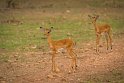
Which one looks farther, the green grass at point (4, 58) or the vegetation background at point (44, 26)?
the green grass at point (4, 58)

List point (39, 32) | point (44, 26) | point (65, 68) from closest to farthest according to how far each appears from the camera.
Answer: point (65, 68)
point (39, 32)
point (44, 26)

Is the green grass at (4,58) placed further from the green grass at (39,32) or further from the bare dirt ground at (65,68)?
the green grass at (39,32)

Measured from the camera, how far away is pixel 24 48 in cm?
1630

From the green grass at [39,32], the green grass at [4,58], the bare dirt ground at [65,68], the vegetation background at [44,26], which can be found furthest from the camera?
the green grass at [39,32]

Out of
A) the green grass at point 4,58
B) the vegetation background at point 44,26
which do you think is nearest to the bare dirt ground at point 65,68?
the vegetation background at point 44,26

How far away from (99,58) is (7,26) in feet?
32.5

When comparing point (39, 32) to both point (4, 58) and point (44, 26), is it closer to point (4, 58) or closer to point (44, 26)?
point (44, 26)

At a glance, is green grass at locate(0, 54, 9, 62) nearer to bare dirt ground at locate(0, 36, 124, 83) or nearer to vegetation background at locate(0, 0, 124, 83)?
vegetation background at locate(0, 0, 124, 83)

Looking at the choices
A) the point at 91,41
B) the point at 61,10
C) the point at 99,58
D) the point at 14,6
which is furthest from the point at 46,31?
the point at 14,6

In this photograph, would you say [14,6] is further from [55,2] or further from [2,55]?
[2,55]

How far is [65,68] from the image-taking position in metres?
12.8

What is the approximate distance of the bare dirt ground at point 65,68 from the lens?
11531 mm

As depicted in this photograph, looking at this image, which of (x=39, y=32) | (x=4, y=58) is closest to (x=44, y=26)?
(x=39, y=32)

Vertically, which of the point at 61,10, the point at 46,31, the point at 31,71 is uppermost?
the point at 61,10
